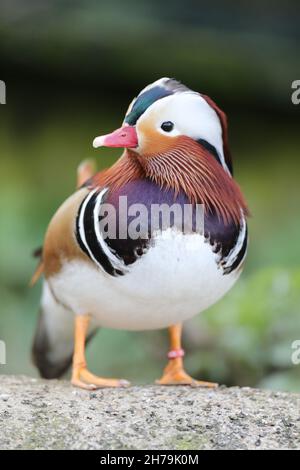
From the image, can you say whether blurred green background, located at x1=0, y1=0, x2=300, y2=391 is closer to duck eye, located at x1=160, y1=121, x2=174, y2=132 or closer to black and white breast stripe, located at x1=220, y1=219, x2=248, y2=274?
black and white breast stripe, located at x1=220, y1=219, x2=248, y2=274

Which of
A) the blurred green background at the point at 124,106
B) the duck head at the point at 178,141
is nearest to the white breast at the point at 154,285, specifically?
the duck head at the point at 178,141

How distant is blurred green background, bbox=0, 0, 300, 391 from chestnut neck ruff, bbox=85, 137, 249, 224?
112 cm

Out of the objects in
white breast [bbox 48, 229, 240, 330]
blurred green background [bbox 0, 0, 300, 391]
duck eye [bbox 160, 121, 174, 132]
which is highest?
blurred green background [bbox 0, 0, 300, 391]

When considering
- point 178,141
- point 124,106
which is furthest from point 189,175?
point 124,106

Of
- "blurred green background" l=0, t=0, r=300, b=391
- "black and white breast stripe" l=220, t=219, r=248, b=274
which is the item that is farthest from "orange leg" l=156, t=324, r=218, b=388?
"blurred green background" l=0, t=0, r=300, b=391

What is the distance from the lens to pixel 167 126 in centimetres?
169

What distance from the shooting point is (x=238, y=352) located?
2738 mm

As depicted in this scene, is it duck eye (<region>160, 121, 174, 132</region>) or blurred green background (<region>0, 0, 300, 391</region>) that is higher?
blurred green background (<region>0, 0, 300, 391</region>)

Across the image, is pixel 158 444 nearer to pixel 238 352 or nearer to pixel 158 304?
pixel 158 304

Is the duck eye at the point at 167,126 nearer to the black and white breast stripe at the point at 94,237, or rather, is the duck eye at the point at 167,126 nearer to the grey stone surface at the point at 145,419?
the black and white breast stripe at the point at 94,237

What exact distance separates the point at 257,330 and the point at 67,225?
1.08 metres

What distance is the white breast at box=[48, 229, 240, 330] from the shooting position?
1.68 metres

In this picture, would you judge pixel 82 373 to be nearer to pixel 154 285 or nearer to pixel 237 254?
pixel 154 285
